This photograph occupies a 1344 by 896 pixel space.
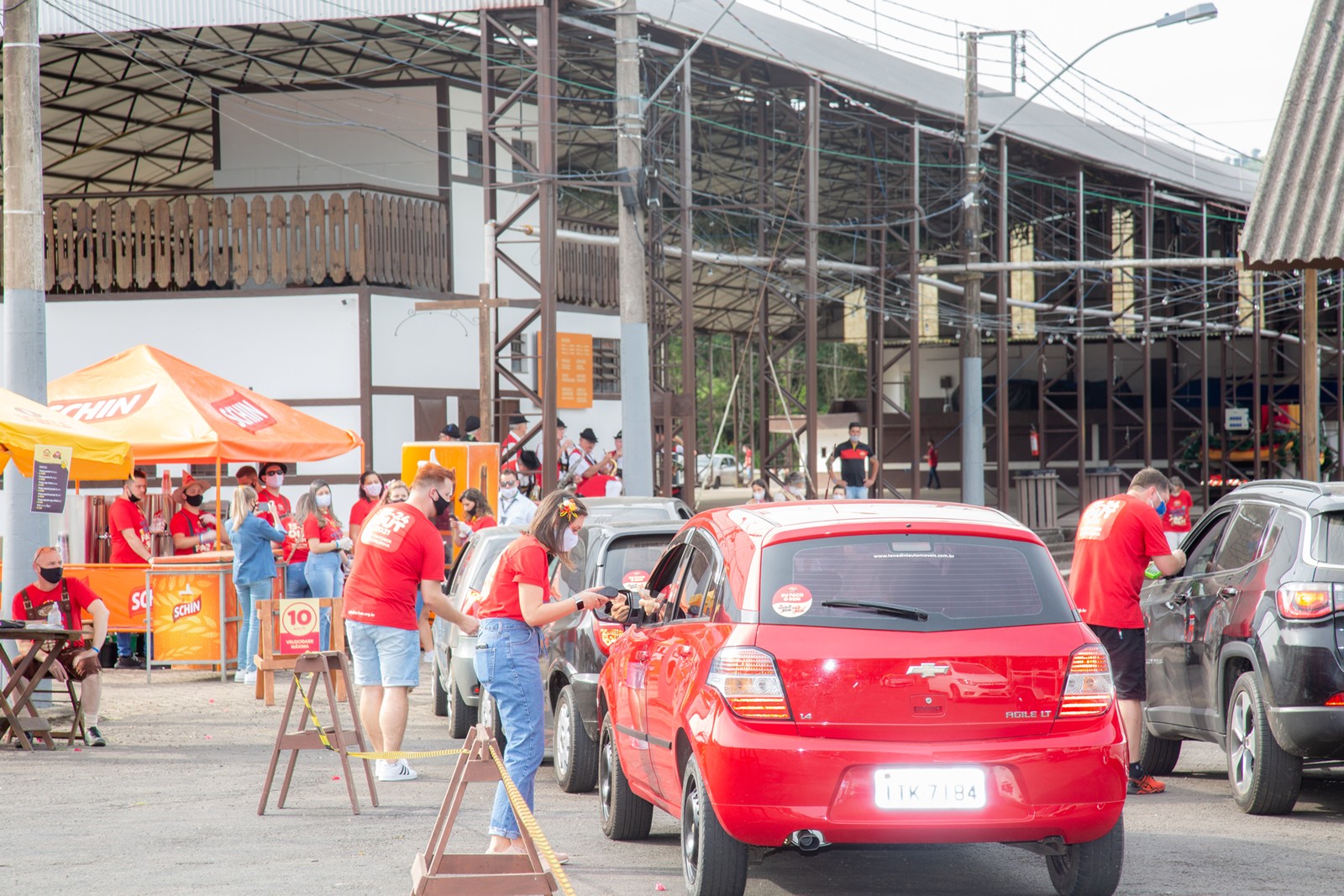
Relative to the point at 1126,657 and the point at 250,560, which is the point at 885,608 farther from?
the point at 250,560

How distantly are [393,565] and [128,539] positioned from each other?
7.72 m

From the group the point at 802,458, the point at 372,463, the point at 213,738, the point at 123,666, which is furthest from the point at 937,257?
the point at 213,738

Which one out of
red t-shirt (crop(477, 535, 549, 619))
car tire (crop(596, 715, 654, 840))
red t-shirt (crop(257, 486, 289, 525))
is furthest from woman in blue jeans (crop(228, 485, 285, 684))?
red t-shirt (crop(477, 535, 549, 619))

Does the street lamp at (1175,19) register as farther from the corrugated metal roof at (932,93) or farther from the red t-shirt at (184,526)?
the red t-shirt at (184,526)

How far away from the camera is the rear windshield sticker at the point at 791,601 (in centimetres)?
560

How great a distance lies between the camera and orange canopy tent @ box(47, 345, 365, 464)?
14.5m

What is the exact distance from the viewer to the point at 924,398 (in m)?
47.8

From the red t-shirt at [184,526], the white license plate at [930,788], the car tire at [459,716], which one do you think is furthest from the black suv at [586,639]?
the red t-shirt at [184,526]

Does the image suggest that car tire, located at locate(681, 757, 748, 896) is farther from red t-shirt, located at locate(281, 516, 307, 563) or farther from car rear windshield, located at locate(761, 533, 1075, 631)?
red t-shirt, located at locate(281, 516, 307, 563)

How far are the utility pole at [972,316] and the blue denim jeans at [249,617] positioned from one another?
14.7 metres

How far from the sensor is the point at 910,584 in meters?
5.66

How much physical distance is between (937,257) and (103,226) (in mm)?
25595

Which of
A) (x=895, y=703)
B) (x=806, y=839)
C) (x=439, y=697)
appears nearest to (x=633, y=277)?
(x=439, y=697)

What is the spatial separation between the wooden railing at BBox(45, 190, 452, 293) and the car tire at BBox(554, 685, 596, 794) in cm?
1522
